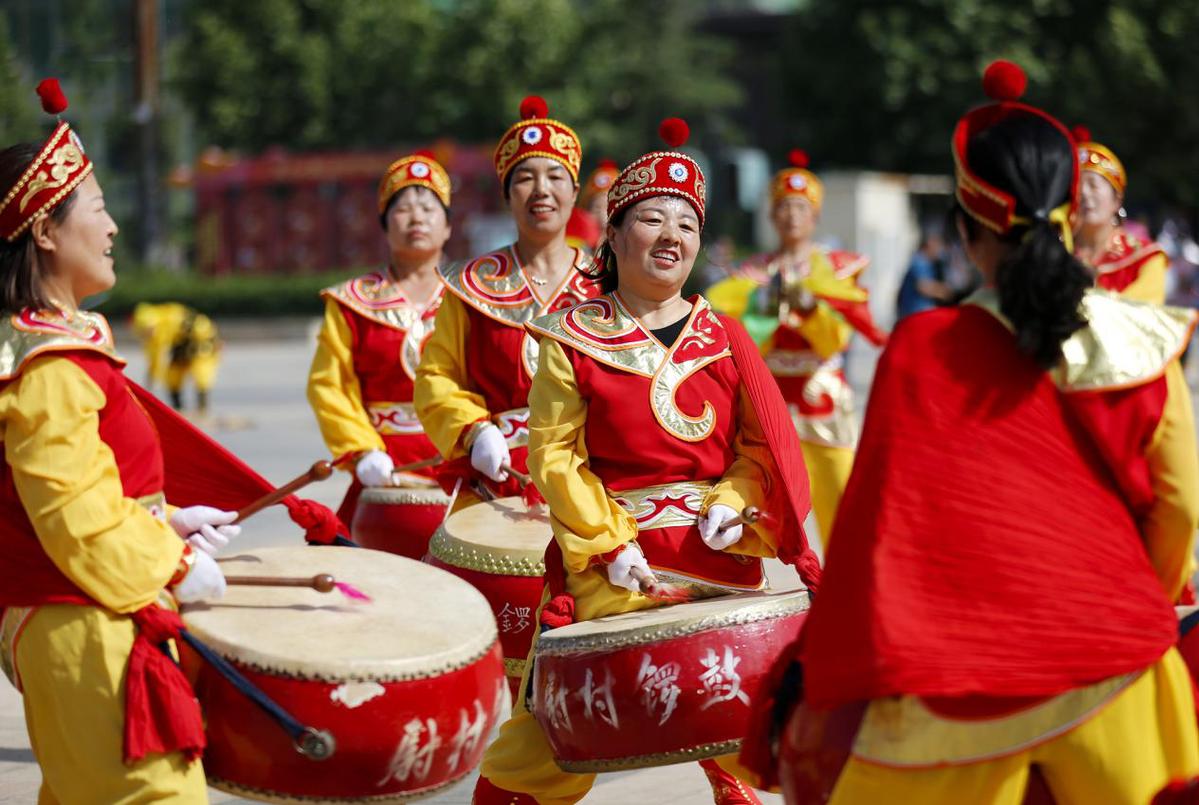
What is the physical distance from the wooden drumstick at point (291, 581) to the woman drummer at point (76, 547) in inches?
6.2

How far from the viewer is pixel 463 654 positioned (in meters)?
3.53

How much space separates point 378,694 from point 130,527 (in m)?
0.56

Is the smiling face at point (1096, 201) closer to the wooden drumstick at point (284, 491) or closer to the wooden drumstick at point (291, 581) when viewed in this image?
the wooden drumstick at point (284, 491)

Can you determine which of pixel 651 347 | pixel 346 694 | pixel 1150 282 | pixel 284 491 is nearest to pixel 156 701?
pixel 346 694

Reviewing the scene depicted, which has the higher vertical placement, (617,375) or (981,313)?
(981,313)

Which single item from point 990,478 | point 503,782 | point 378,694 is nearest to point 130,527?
point 378,694

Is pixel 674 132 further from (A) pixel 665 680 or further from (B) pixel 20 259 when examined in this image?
(B) pixel 20 259

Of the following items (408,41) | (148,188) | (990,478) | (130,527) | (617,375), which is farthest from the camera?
(408,41)

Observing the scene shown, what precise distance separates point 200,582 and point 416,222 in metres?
2.88

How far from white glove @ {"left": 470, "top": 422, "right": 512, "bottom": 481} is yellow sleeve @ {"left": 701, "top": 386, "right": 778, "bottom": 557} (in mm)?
1100

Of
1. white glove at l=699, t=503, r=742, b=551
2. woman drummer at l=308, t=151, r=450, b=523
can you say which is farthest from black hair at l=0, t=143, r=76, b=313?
woman drummer at l=308, t=151, r=450, b=523

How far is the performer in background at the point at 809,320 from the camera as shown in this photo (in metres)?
8.14

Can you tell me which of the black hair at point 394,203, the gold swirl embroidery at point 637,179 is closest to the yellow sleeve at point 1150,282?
the black hair at point 394,203

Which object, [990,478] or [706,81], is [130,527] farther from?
[706,81]
